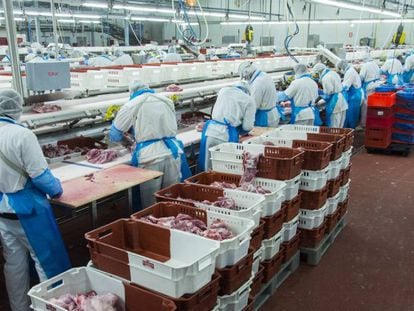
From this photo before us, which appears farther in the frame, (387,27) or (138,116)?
(387,27)

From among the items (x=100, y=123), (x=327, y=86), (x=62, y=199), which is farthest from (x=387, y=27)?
(x=62, y=199)

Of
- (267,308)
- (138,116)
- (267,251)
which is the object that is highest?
(138,116)

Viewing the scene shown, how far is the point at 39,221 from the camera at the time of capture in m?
2.82

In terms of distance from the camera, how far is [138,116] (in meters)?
3.85

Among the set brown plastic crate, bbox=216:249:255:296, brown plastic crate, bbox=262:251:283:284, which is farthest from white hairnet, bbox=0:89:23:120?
brown plastic crate, bbox=262:251:283:284

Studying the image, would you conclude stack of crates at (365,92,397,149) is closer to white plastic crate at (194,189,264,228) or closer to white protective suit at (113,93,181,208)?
white protective suit at (113,93,181,208)

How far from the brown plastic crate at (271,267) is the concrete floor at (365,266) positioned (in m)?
0.21

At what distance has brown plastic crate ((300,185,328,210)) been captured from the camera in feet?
12.6

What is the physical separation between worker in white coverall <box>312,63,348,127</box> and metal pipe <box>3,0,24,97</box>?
5495 millimetres

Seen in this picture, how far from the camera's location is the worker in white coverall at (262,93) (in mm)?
5730

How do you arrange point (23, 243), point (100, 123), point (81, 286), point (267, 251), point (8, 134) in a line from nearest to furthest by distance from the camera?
point (81, 286) < point (8, 134) < point (23, 243) < point (267, 251) < point (100, 123)

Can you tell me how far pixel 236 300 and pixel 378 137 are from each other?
6.21 meters

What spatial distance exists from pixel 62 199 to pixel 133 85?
152cm

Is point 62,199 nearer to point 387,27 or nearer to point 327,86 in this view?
point 327,86
